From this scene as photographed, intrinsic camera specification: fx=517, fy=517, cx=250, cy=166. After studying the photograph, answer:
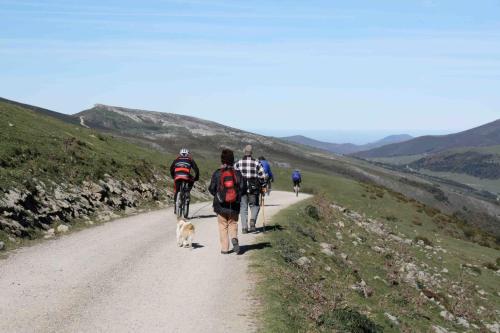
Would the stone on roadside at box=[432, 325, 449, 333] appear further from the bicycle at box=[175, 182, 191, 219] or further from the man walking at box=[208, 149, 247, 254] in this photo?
the bicycle at box=[175, 182, 191, 219]

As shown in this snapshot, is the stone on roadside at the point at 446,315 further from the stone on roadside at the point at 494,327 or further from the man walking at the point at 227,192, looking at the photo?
the man walking at the point at 227,192

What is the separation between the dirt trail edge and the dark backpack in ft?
6.20

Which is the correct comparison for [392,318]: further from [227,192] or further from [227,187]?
[227,187]

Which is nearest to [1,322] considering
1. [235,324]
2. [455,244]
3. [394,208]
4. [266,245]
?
[235,324]

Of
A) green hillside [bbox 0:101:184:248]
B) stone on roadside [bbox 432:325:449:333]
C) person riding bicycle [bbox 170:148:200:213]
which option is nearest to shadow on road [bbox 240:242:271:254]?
person riding bicycle [bbox 170:148:200:213]

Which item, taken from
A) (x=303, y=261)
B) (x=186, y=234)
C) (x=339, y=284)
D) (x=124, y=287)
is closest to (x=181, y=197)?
(x=186, y=234)

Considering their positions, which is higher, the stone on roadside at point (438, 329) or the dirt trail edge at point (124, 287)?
the dirt trail edge at point (124, 287)

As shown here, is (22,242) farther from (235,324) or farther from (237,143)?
(237,143)

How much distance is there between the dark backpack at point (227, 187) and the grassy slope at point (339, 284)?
2.09 meters

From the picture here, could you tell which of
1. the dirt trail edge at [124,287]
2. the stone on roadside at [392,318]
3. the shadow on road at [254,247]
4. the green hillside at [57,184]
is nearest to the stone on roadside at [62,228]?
the green hillside at [57,184]

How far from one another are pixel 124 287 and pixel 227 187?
15.9 feet

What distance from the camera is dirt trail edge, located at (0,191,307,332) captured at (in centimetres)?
1023

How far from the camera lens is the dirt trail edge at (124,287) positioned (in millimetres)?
10227

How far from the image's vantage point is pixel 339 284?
Answer: 53.8ft
